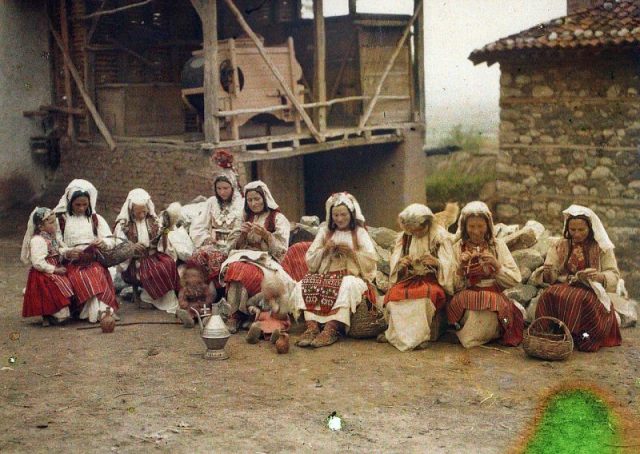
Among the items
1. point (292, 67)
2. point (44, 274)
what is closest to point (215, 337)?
point (44, 274)

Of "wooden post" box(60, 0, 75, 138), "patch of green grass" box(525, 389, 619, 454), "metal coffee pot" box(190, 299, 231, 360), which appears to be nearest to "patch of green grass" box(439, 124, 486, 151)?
"wooden post" box(60, 0, 75, 138)

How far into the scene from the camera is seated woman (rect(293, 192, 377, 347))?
7480 mm

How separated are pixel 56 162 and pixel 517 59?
7662mm

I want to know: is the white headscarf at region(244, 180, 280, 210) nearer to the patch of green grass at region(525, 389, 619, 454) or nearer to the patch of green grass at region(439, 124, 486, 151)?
the patch of green grass at region(525, 389, 619, 454)

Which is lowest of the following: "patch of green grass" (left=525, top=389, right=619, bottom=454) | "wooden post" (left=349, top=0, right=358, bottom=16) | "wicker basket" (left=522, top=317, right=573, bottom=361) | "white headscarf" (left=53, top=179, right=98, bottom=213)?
"patch of green grass" (left=525, top=389, right=619, bottom=454)

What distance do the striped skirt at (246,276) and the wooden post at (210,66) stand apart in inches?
187

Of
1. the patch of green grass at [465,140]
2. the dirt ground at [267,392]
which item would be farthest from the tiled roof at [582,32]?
the patch of green grass at [465,140]

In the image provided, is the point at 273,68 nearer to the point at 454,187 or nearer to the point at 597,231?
the point at 597,231

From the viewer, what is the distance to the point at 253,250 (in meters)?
8.17

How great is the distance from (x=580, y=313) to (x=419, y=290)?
4.16ft

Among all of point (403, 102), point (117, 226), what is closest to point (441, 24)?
point (403, 102)

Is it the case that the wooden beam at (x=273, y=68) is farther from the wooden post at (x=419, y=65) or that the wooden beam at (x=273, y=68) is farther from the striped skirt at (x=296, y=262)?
the striped skirt at (x=296, y=262)

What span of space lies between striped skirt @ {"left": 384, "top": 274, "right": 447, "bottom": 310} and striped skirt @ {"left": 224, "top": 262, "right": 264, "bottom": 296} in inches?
45.8

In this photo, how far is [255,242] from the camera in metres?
8.19
